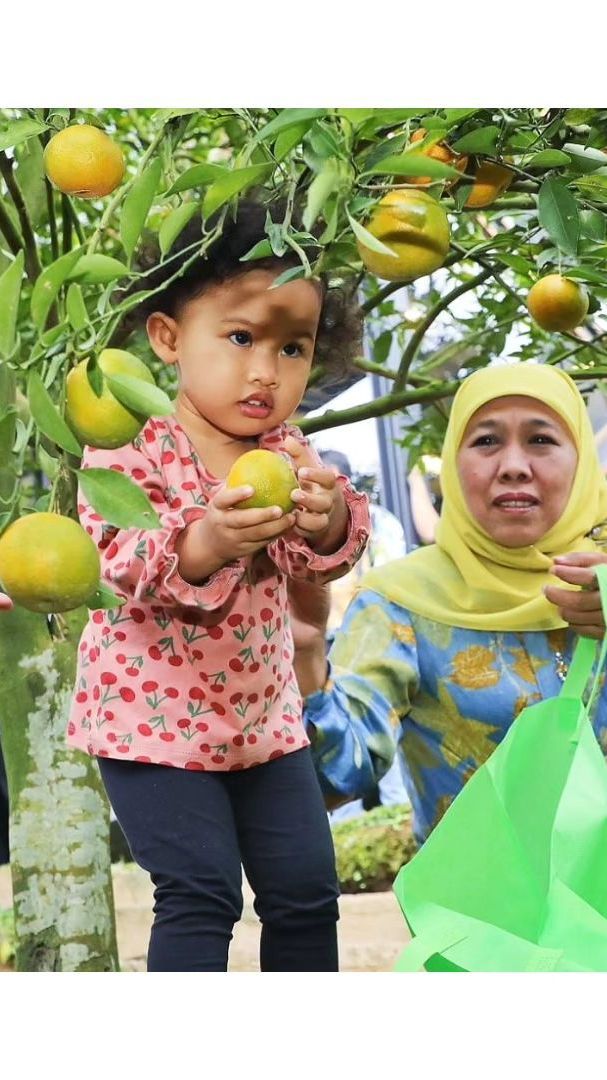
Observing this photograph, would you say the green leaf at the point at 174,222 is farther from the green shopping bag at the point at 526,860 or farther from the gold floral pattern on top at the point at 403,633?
the gold floral pattern on top at the point at 403,633

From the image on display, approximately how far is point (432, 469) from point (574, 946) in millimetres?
2274

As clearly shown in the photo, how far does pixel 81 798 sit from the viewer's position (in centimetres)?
181

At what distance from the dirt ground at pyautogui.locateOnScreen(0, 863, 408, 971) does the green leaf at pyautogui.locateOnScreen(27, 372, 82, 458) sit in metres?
2.25

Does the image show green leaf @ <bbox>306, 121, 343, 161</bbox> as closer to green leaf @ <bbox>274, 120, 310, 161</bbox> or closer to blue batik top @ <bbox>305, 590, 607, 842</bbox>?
green leaf @ <bbox>274, 120, 310, 161</bbox>

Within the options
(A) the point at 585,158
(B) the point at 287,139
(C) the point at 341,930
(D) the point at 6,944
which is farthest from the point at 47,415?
(D) the point at 6,944

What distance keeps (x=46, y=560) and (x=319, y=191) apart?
346 millimetres

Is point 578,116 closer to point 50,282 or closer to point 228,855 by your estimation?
point 50,282

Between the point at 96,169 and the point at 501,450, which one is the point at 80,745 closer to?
→ the point at 96,169

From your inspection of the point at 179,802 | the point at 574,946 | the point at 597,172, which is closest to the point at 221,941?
→ the point at 179,802

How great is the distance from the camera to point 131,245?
3.61 feet

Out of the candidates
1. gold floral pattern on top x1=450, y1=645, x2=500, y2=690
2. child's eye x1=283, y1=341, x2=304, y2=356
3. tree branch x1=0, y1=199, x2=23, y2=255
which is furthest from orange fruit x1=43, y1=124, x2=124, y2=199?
gold floral pattern on top x1=450, y1=645, x2=500, y2=690

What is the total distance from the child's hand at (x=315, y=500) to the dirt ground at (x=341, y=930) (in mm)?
1853

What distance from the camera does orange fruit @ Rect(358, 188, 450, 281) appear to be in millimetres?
1170

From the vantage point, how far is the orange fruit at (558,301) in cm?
138
